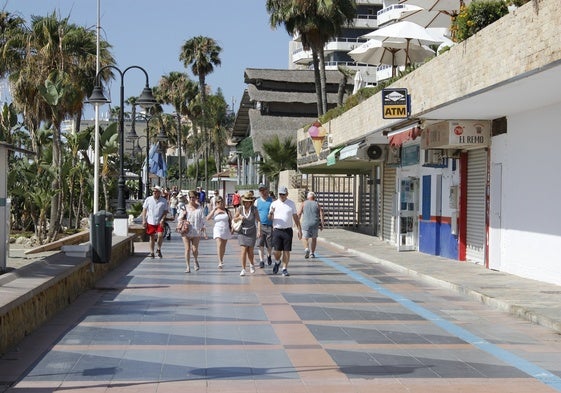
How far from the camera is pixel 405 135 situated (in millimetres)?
23500

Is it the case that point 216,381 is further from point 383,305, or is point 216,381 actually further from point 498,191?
point 498,191

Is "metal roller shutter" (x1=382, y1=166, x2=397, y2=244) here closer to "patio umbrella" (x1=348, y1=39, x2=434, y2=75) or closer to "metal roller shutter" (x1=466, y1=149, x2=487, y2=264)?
"patio umbrella" (x1=348, y1=39, x2=434, y2=75)

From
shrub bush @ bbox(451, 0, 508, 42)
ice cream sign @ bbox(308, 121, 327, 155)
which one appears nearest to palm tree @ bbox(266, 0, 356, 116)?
ice cream sign @ bbox(308, 121, 327, 155)

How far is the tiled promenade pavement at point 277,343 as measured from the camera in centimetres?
842

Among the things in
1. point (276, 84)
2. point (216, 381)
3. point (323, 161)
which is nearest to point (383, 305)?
point (216, 381)

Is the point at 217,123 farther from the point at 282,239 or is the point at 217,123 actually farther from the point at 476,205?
the point at 282,239

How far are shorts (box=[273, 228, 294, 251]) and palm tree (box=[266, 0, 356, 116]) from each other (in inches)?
1186

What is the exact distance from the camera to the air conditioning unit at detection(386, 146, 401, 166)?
96.4ft

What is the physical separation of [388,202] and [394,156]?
3674mm

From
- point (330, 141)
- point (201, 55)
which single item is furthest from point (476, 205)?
point (201, 55)

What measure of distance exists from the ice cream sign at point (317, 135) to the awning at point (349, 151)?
7.02 meters

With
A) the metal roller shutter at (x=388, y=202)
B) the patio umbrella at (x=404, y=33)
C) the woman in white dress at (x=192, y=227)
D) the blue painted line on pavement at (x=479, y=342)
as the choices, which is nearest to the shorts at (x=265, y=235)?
the woman in white dress at (x=192, y=227)

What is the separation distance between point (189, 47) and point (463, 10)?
64363mm

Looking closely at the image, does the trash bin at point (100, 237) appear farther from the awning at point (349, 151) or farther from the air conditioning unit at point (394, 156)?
the awning at point (349, 151)
